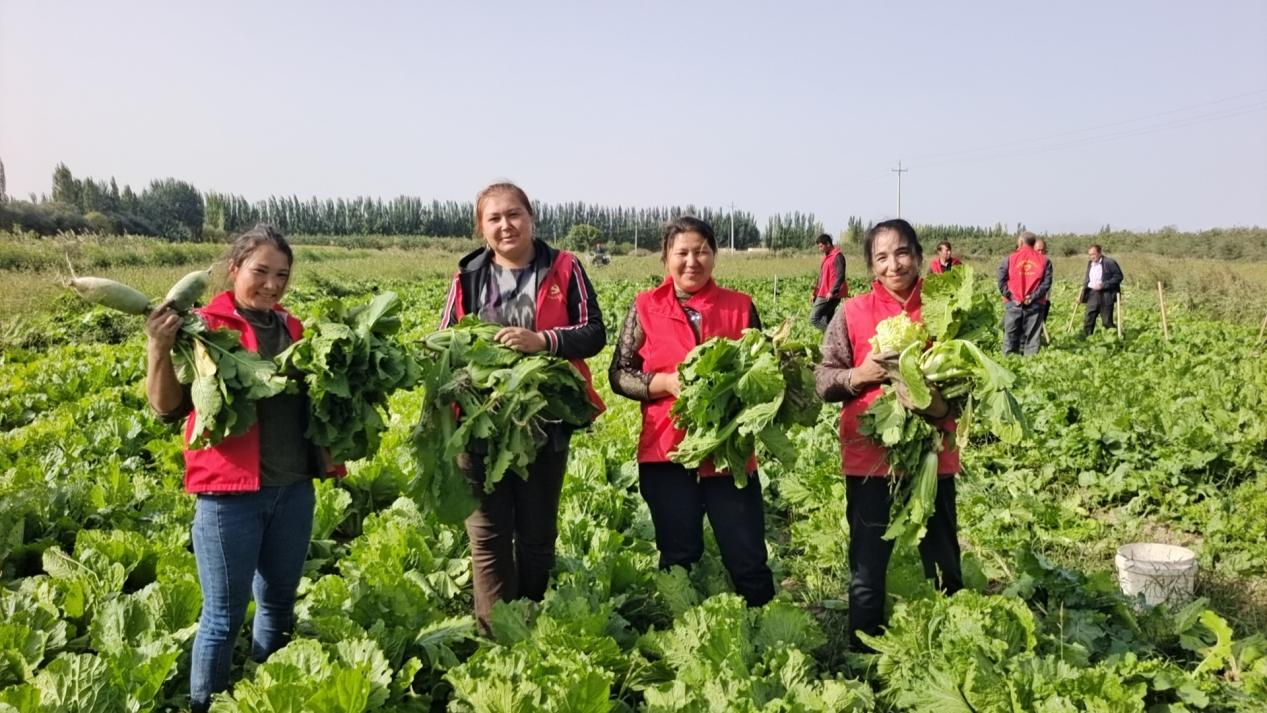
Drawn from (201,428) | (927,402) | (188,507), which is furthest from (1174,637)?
(188,507)

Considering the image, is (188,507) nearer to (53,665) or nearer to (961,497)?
(53,665)

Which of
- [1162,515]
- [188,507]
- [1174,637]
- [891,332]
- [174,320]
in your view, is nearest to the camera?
[174,320]

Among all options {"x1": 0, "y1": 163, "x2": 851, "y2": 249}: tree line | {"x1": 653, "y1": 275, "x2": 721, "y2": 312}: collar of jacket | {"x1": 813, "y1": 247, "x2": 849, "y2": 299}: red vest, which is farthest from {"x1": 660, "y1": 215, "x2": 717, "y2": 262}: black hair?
{"x1": 0, "y1": 163, "x2": 851, "y2": 249}: tree line

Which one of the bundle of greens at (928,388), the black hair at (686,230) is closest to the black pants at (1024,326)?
the bundle of greens at (928,388)

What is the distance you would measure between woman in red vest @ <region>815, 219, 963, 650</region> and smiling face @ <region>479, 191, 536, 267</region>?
148 centimetres

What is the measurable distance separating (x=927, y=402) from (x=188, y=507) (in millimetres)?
5108

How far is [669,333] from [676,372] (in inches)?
8.3

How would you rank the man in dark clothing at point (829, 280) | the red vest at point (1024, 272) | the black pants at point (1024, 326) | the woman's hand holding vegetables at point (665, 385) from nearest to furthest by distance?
the woman's hand holding vegetables at point (665, 385), the red vest at point (1024, 272), the black pants at point (1024, 326), the man in dark clothing at point (829, 280)

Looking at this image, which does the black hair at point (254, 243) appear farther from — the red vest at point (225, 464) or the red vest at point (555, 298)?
the red vest at point (555, 298)

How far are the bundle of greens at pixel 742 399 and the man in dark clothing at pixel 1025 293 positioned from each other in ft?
34.0

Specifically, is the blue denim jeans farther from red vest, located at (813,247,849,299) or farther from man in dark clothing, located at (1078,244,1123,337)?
man in dark clothing, located at (1078,244,1123,337)

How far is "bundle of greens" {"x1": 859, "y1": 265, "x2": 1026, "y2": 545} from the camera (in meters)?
3.17

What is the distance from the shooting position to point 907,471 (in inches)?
136

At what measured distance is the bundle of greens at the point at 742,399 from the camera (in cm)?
333
